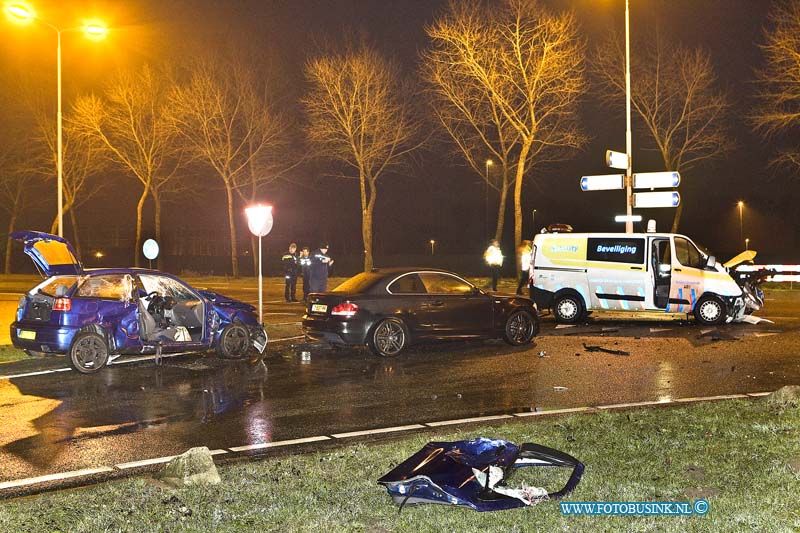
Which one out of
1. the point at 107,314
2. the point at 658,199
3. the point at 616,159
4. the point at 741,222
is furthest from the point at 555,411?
the point at 741,222

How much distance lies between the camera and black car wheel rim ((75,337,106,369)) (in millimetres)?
11578

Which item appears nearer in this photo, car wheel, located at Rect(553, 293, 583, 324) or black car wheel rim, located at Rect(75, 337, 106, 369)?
black car wheel rim, located at Rect(75, 337, 106, 369)

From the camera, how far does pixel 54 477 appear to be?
6395 mm

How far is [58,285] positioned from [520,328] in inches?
310

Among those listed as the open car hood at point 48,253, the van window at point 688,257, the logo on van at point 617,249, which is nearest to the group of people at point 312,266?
the logo on van at point 617,249

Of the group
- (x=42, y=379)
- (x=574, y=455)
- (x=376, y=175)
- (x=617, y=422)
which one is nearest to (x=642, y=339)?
(x=617, y=422)

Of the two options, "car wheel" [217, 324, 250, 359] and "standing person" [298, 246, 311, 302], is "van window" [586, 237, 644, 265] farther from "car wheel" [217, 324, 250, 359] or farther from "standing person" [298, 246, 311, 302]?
"car wheel" [217, 324, 250, 359]

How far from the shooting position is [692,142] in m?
38.8

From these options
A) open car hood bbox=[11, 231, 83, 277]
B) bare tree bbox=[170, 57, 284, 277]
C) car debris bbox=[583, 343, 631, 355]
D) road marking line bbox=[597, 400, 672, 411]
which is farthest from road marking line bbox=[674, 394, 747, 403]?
bare tree bbox=[170, 57, 284, 277]

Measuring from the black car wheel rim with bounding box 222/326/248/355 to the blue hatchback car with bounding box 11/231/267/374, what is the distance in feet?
0.05

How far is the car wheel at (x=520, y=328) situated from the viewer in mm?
14477

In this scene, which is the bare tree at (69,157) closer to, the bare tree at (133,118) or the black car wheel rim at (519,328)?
the bare tree at (133,118)

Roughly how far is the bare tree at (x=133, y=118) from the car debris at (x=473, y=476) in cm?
3644

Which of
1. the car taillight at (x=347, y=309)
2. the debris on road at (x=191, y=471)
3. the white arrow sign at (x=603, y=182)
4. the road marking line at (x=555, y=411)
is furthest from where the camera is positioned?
the white arrow sign at (x=603, y=182)
